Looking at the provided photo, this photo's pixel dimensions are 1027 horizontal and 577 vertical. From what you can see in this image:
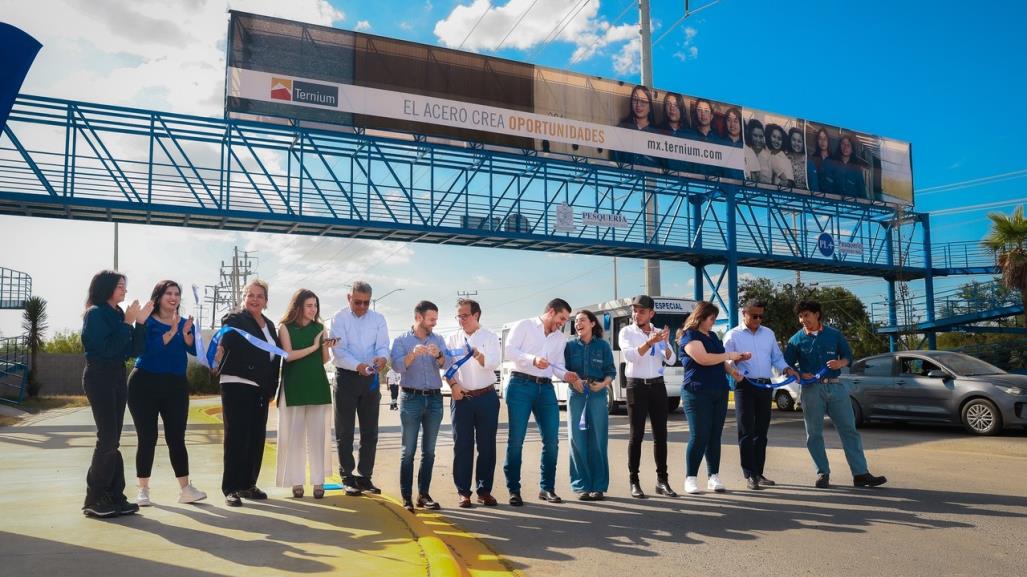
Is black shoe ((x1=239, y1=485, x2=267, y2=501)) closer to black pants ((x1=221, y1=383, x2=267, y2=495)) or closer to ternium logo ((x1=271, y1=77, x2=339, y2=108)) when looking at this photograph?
black pants ((x1=221, y1=383, x2=267, y2=495))

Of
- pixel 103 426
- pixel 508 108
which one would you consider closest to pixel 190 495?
pixel 103 426

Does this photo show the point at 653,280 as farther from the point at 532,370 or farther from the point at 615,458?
the point at 532,370

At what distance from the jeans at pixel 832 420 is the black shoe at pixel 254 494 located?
5.35 m

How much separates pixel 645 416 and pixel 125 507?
4.67 m

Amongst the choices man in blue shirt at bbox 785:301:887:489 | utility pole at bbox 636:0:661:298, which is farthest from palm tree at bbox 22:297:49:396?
man in blue shirt at bbox 785:301:887:489

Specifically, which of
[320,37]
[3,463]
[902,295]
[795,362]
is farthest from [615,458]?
[902,295]

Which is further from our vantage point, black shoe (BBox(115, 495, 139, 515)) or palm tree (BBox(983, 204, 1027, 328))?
palm tree (BBox(983, 204, 1027, 328))

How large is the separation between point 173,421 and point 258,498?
104 centimetres

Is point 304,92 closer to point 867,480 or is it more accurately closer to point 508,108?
point 508,108

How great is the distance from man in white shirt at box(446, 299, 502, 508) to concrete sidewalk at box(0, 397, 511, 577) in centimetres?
67

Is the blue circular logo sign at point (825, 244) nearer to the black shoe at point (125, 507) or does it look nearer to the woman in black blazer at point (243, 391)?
the woman in black blazer at point (243, 391)

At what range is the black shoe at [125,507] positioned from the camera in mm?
6430

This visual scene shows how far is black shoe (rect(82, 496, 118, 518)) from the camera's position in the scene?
6.31 meters

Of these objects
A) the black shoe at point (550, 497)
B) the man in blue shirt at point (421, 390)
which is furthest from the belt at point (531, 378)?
the black shoe at point (550, 497)
